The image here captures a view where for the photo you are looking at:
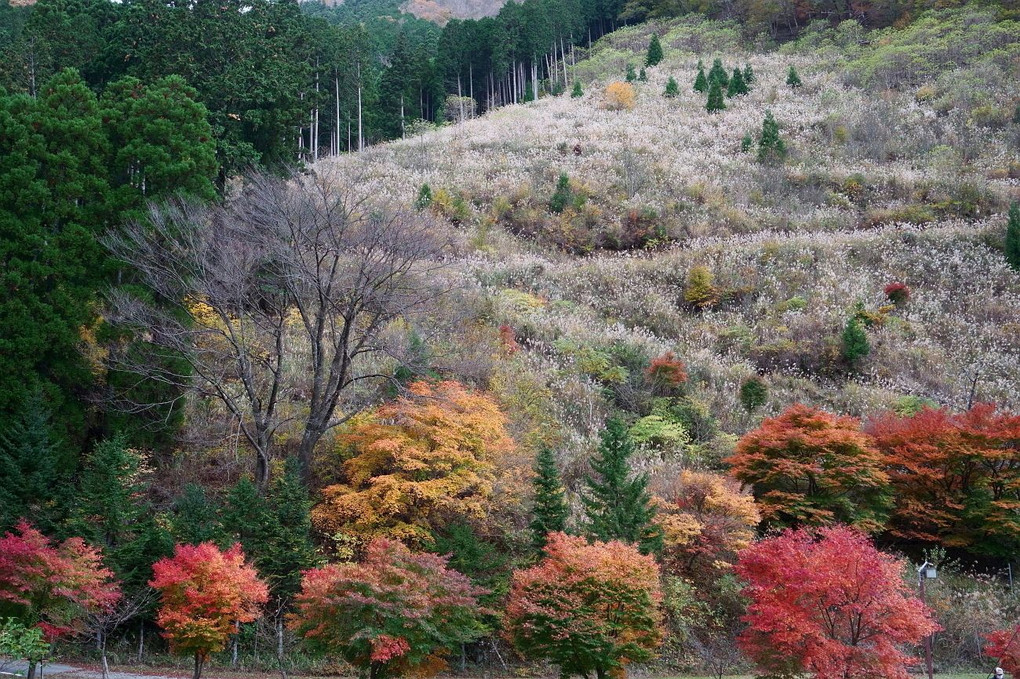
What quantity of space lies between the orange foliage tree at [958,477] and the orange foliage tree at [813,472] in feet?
3.10

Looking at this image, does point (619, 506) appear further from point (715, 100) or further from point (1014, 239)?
point (715, 100)

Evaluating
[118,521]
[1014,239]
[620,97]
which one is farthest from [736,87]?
[118,521]

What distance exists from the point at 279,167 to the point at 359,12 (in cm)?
9120

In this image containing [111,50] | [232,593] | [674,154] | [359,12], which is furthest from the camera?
[359,12]

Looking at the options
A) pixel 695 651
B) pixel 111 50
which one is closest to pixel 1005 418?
pixel 695 651

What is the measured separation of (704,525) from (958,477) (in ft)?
25.0

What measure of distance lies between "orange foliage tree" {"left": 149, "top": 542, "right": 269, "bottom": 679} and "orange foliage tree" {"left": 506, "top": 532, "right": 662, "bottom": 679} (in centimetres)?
511

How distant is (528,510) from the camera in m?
19.9

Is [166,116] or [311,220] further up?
[166,116]

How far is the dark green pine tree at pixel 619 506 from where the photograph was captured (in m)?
17.0

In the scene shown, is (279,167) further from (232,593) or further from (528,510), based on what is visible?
(232,593)

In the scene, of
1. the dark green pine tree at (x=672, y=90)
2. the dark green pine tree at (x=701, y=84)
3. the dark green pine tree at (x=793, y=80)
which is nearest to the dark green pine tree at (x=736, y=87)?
the dark green pine tree at (x=701, y=84)

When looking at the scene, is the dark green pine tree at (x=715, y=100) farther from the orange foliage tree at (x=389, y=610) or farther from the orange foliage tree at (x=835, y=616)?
the orange foliage tree at (x=389, y=610)

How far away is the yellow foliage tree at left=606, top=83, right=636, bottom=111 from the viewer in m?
58.8
